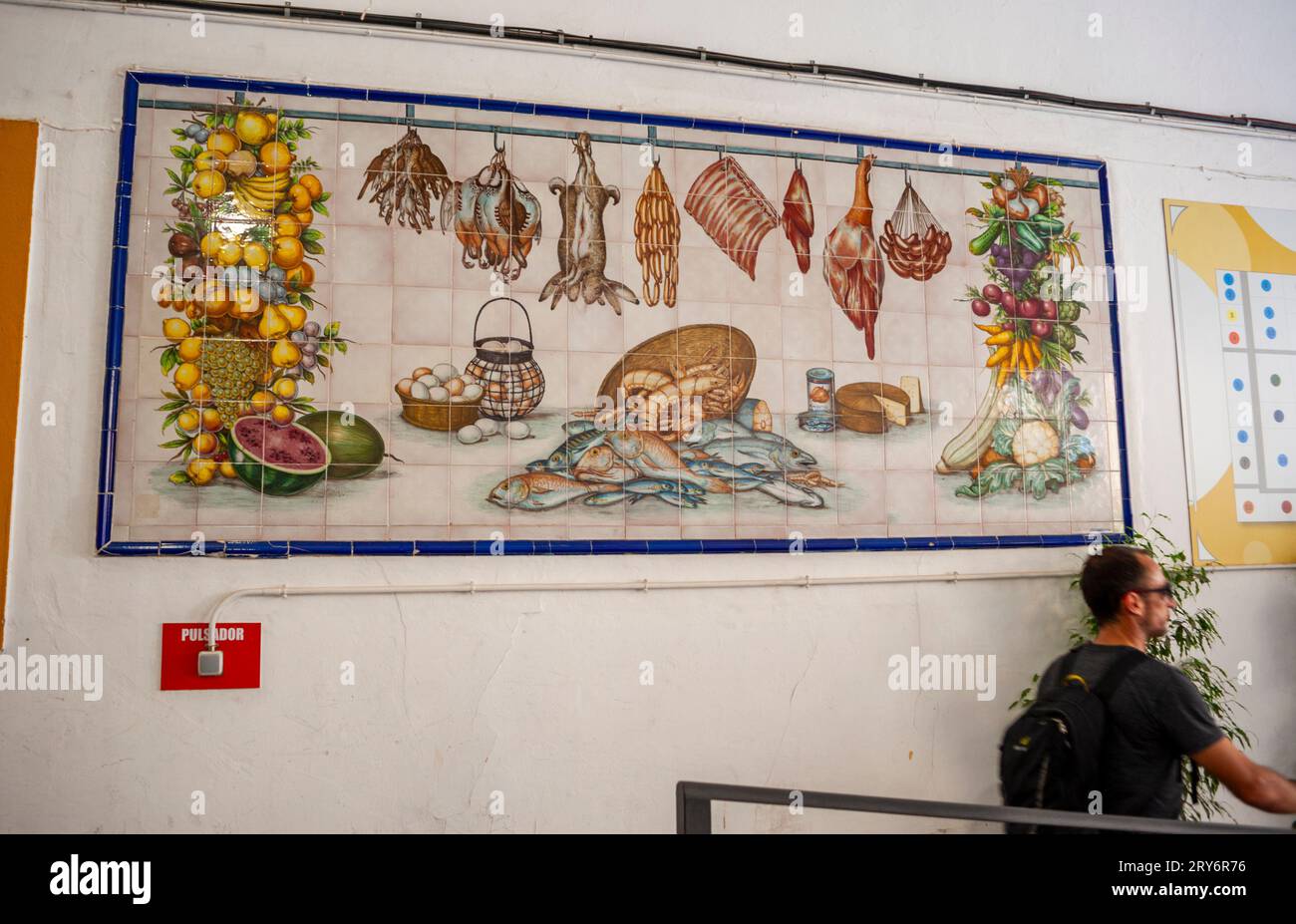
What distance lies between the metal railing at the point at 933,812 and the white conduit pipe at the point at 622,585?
1.01 m

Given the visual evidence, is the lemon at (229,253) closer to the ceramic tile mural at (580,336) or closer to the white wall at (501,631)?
the ceramic tile mural at (580,336)

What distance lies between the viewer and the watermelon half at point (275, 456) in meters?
2.35

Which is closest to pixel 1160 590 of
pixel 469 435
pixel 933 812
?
pixel 933 812

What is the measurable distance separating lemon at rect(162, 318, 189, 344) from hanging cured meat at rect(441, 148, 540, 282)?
2.43 feet

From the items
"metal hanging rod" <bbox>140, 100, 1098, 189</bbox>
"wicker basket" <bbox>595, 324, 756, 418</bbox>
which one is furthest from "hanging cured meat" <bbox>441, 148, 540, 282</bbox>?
"wicker basket" <bbox>595, 324, 756, 418</bbox>

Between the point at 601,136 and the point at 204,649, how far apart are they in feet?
5.91

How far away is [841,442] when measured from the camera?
2689 mm

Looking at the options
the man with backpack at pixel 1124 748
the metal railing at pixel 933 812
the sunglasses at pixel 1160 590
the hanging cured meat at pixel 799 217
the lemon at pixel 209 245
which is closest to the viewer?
the metal railing at pixel 933 812

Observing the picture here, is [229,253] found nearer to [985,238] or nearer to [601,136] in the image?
[601,136]

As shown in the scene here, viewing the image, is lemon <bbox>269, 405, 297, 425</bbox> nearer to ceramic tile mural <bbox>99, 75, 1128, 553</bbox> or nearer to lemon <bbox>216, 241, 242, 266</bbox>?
ceramic tile mural <bbox>99, 75, 1128, 553</bbox>

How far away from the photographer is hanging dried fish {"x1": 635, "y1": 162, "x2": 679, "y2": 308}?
2.63 metres

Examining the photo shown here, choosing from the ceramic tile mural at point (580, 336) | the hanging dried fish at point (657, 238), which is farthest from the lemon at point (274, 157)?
the hanging dried fish at point (657, 238)

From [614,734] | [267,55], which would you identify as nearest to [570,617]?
[614,734]

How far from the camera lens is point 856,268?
9.06 ft
